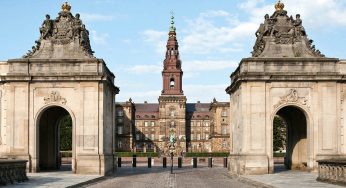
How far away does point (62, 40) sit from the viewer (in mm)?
40281

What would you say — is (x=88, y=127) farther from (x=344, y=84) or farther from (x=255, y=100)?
(x=344, y=84)

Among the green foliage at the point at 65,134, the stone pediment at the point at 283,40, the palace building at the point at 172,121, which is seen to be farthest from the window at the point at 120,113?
the stone pediment at the point at 283,40

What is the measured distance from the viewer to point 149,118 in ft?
589

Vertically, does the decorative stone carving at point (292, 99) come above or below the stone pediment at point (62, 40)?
below

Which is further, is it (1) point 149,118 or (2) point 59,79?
(1) point 149,118

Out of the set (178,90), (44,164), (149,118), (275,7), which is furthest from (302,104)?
(149,118)

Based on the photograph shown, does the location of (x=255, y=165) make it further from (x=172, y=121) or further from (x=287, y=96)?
(x=172, y=121)

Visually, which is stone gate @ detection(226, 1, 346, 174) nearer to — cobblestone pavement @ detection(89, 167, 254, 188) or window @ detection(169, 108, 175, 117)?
cobblestone pavement @ detection(89, 167, 254, 188)

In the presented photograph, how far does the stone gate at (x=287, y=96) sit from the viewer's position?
38.5 m

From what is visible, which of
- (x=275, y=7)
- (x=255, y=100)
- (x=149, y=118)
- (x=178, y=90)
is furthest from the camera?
(x=149, y=118)

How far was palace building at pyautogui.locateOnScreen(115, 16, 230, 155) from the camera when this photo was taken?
155 metres

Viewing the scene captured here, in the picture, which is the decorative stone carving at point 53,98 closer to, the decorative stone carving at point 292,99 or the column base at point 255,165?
the column base at point 255,165

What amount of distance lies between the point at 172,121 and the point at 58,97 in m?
132

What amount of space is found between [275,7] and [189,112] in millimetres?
139521
